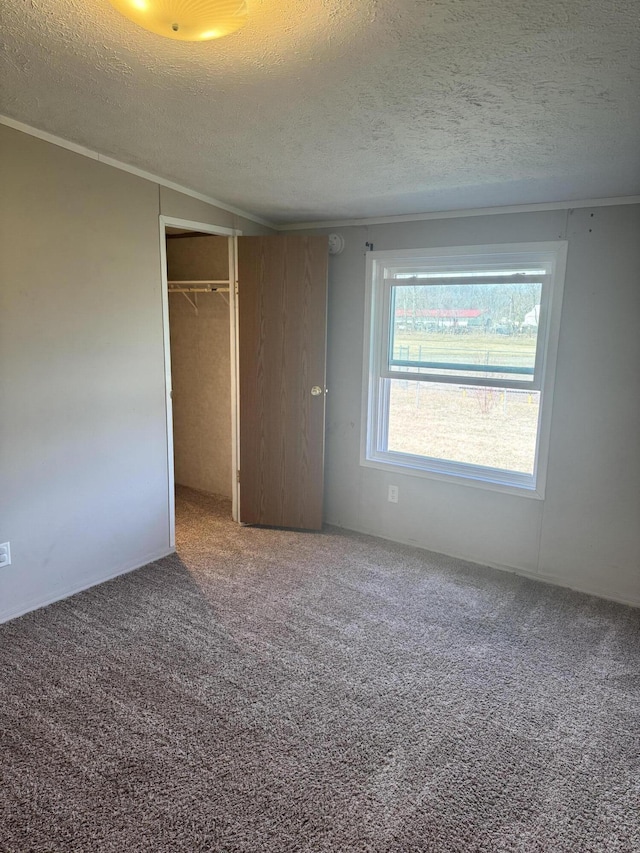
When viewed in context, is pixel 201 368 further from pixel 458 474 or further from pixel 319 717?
pixel 319 717

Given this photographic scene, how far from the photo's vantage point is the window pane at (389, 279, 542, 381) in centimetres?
313

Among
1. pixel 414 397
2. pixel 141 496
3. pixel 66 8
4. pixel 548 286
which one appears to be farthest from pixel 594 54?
pixel 141 496

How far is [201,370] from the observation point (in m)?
4.46

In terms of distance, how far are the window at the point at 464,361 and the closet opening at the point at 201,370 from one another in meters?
1.20

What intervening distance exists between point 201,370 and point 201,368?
0.02 meters

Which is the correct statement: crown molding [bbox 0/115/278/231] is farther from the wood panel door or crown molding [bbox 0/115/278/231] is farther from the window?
the window

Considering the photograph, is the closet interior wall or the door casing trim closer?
the door casing trim

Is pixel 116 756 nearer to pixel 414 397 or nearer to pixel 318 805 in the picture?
pixel 318 805

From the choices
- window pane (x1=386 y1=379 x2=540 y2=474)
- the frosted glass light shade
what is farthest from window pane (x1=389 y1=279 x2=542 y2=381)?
the frosted glass light shade

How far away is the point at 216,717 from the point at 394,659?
2.74ft

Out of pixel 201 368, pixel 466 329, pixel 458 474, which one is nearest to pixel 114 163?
pixel 201 368

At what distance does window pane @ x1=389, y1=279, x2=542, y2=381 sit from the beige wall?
4.98 ft

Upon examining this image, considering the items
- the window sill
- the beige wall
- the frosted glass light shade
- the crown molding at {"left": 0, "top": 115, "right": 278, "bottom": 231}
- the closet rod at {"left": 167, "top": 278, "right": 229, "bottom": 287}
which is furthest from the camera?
the closet rod at {"left": 167, "top": 278, "right": 229, "bottom": 287}

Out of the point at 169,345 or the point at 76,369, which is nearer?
the point at 76,369
